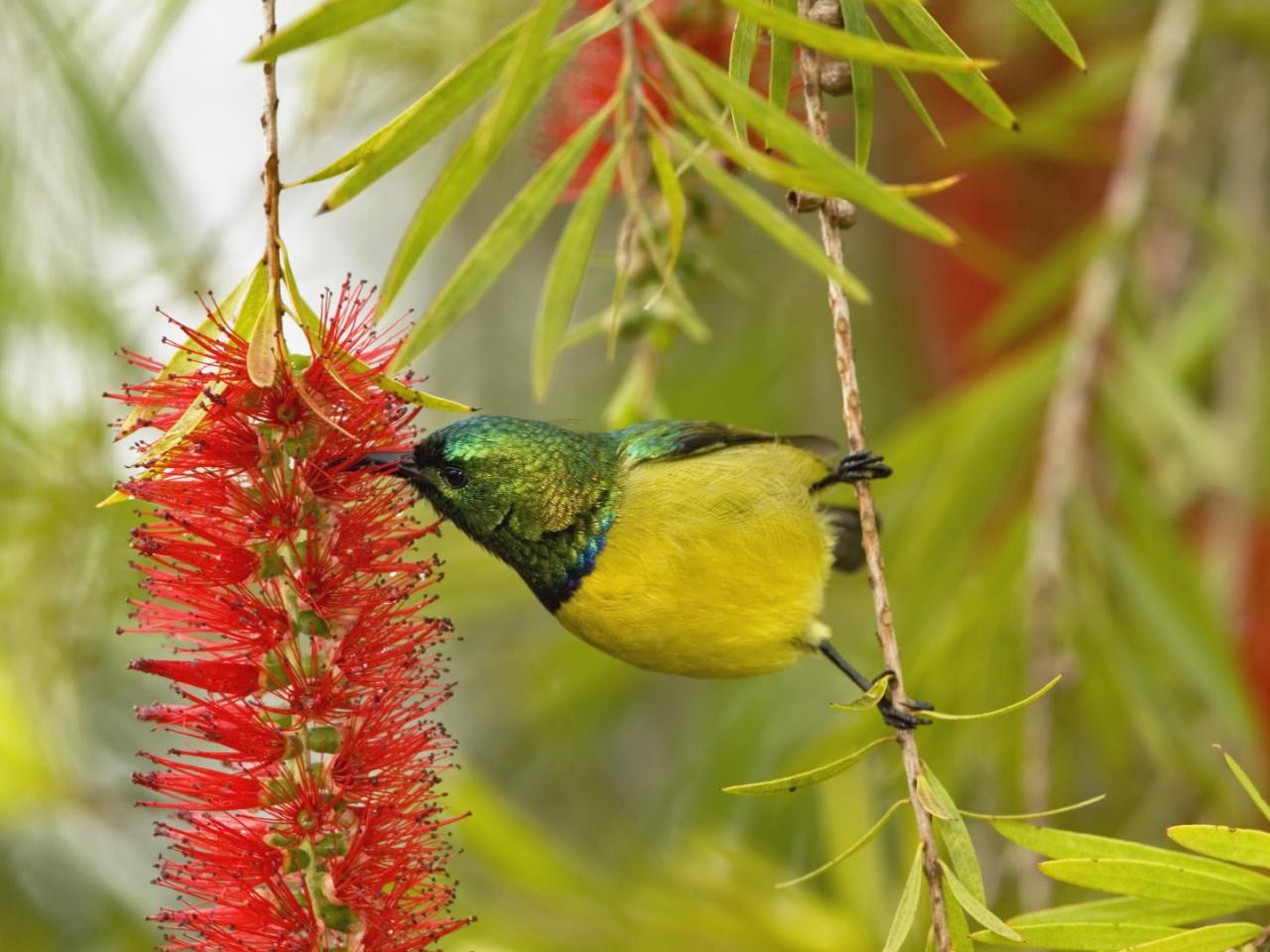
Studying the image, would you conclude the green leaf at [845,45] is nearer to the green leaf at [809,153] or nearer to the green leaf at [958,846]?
the green leaf at [809,153]

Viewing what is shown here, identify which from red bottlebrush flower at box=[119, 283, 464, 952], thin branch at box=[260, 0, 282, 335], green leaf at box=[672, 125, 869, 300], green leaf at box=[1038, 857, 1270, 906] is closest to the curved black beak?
red bottlebrush flower at box=[119, 283, 464, 952]

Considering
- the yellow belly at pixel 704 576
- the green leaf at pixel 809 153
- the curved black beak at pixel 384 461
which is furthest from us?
the yellow belly at pixel 704 576

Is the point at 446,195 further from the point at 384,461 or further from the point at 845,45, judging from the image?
the point at 384,461

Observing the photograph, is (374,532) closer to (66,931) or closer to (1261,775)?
(1261,775)

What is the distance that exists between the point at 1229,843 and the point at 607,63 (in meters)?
1.35

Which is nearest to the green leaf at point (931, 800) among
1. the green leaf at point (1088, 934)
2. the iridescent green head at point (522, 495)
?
the green leaf at point (1088, 934)

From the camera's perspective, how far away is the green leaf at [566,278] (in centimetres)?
109

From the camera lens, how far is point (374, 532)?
1464 mm

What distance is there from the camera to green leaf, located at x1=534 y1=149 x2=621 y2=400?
42.8 inches

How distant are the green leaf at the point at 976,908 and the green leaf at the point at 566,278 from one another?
0.51 metres

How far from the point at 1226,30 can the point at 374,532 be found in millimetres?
2446

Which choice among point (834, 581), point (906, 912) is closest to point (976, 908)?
point (906, 912)

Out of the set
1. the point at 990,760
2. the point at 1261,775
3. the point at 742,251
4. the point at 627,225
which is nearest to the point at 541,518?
the point at 627,225

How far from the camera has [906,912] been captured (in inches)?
47.3
